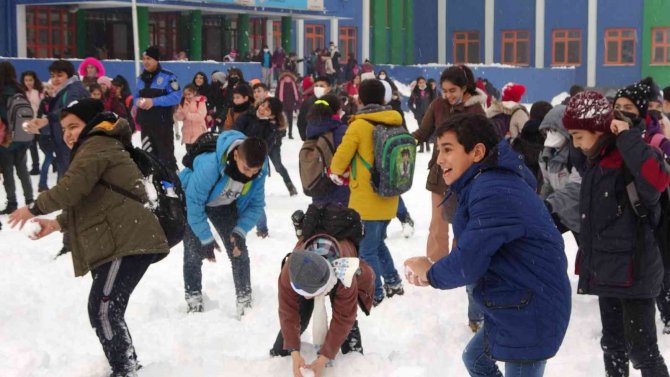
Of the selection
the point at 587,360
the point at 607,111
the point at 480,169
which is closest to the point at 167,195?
the point at 480,169

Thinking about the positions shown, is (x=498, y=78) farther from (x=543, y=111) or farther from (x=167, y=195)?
(x=167, y=195)

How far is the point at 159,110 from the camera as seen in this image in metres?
11.6

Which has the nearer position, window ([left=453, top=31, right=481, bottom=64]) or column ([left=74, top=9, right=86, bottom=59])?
column ([left=74, top=9, right=86, bottom=59])

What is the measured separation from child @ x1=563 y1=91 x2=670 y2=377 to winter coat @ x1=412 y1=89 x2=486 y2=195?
2.52m

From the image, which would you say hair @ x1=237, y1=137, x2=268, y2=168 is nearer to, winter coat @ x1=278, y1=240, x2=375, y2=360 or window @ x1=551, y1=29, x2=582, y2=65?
winter coat @ x1=278, y1=240, x2=375, y2=360

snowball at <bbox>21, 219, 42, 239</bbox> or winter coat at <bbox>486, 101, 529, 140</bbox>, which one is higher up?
winter coat at <bbox>486, 101, 529, 140</bbox>

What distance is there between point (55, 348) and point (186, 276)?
1.24 metres

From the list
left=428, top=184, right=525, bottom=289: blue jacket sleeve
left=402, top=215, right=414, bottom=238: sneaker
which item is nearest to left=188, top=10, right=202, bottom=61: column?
left=402, top=215, right=414, bottom=238: sneaker

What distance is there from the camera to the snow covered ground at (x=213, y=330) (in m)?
5.38

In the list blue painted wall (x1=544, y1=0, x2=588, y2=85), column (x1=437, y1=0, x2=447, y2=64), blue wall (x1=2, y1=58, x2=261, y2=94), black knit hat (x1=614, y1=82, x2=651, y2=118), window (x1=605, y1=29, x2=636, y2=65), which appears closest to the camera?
black knit hat (x1=614, y1=82, x2=651, y2=118)

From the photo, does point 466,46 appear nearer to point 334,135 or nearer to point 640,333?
point 334,135

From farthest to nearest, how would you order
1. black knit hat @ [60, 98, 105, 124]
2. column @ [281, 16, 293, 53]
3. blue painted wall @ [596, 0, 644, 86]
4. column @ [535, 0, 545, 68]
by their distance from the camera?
column @ [535, 0, 545, 68], blue painted wall @ [596, 0, 644, 86], column @ [281, 16, 293, 53], black knit hat @ [60, 98, 105, 124]

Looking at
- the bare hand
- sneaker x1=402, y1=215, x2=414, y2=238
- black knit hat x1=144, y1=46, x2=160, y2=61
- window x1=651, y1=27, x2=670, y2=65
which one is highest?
window x1=651, y1=27, x2=670, y2=65

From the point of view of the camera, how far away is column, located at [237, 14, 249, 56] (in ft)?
116
